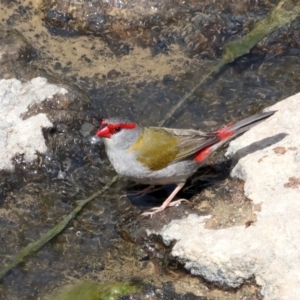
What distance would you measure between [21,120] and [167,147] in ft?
4.64

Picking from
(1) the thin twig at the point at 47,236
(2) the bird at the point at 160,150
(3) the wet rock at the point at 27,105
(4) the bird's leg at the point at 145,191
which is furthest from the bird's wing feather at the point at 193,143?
(3) the wet rock at the point at 27,105

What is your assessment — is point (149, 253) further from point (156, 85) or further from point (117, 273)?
point (156, 85)

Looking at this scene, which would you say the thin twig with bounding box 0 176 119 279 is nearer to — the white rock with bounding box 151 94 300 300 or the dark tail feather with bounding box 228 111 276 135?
the white rock with bounding box 151 94 300 300

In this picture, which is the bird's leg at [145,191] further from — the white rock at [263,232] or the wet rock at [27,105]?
the wet rock at [27,105]

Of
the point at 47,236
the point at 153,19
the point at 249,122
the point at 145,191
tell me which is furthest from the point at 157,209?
the point at 153,19

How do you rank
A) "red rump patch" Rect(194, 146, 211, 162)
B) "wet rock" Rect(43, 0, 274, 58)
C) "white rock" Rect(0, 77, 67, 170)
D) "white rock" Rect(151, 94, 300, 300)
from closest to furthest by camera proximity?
"white rock" Rect(151, 94, 300, 300) → "red rump patch" Rect(194, 146, 211, 162) → "white rock" Rect(0, 77, 67, 170) → "wet rock" Rect(43, 0, 274, 58)

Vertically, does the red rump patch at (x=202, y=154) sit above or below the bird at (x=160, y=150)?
below

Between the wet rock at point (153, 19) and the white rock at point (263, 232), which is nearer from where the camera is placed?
the white rock at point (263, 232)

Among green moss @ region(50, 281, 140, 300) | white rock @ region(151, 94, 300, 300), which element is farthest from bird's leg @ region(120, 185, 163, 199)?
green moss @ region(50, 281, 140, 300)

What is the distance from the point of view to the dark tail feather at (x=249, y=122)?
611 centimetres

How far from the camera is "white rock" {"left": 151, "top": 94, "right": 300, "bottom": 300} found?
4.98 metres

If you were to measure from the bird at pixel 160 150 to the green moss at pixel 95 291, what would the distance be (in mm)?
824

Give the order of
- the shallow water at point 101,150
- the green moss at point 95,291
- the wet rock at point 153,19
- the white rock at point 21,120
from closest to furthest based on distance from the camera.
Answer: the green moss at point 95,291 → the shallow water at point 101,150 → the white rock at point 21,120 → the wet rock at point 153,19

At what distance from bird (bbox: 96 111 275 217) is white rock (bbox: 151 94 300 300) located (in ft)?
0.77
